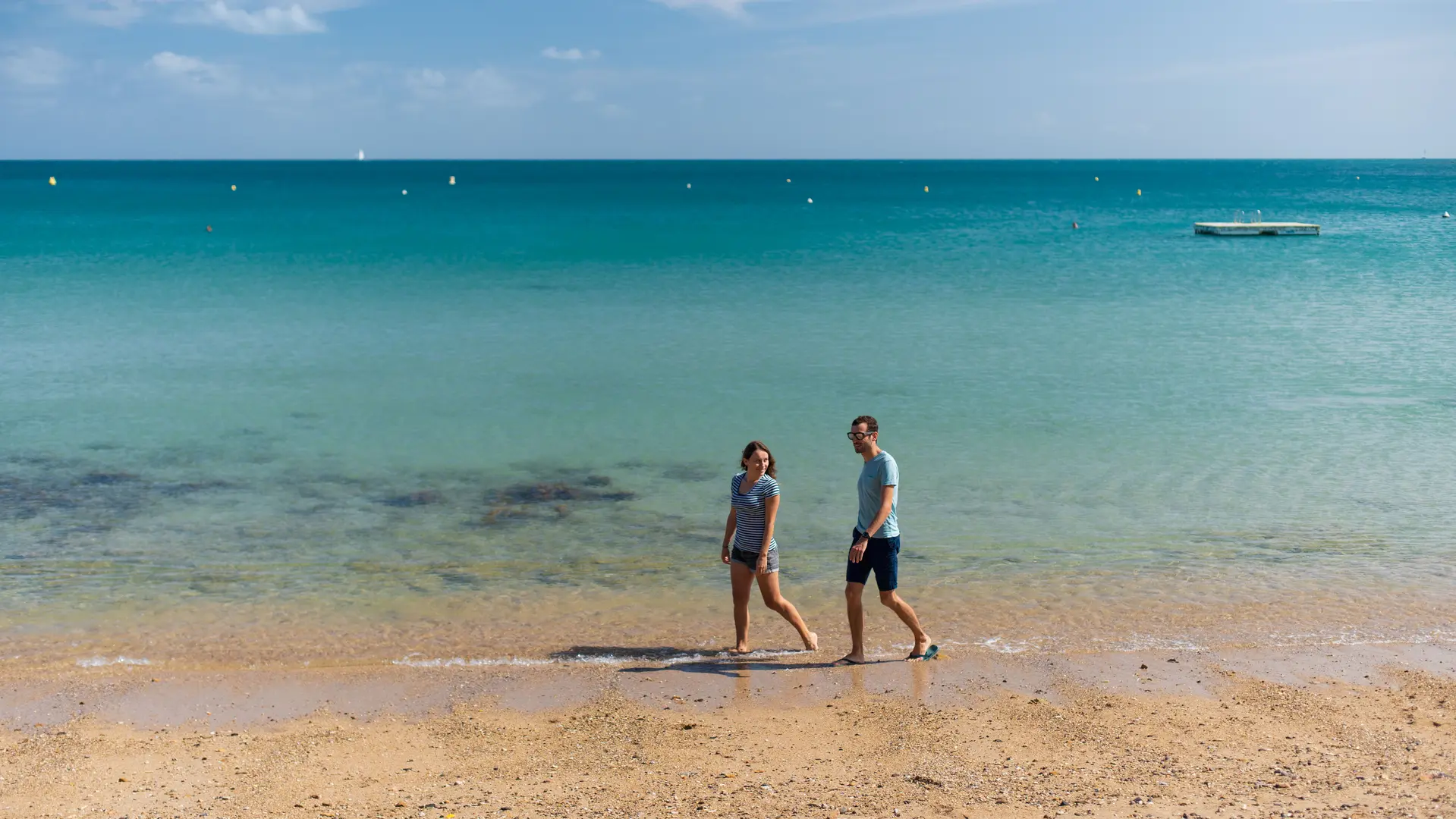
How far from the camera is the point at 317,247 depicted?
43969 mm

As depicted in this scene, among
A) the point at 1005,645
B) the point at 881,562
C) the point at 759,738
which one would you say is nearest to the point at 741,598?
the point at 881,562

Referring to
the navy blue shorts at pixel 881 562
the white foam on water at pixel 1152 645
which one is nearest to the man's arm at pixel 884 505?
the navy blue shorts at pixel 881 562

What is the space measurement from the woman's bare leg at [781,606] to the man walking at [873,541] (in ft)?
0.98

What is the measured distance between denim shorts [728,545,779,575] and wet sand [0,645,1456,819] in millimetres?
697

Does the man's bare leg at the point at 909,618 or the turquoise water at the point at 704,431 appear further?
the turquoise water at the point at 704,431

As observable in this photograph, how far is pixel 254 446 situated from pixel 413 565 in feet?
17.2

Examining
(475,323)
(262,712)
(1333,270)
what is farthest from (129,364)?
(1333,270)

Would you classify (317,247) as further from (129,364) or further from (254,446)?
(254,446)

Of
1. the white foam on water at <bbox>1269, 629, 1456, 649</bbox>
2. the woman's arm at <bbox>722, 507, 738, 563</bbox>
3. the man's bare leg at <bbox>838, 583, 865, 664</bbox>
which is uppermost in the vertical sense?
the woman's arm at <bbox>722, 507, 738, 563</bbox>

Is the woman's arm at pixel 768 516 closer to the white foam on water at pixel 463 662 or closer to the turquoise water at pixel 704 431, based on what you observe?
the turquoise water at pixel 704 431

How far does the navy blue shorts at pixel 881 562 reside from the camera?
7.35 m

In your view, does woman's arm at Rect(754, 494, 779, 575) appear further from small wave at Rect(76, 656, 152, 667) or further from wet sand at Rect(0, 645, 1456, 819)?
small wave at Rect(76, 656, 152, 667)

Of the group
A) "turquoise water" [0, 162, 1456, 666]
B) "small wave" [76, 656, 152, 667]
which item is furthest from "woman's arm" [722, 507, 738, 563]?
"small wave" [76, 656, 152, 667]

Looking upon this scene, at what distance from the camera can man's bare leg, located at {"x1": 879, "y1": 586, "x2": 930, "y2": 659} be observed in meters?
7.46
